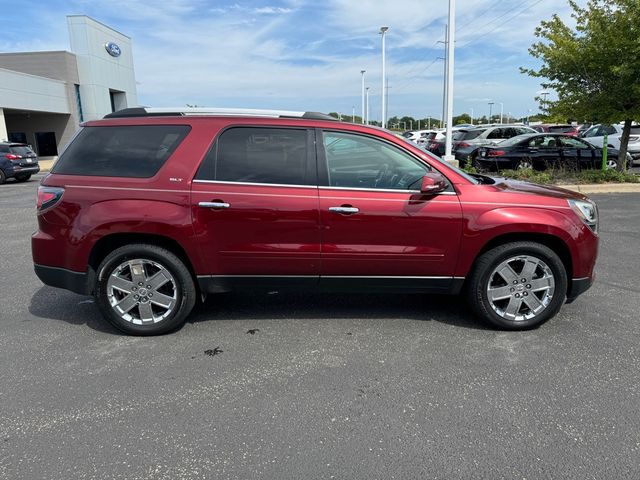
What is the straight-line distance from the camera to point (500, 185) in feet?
13.9

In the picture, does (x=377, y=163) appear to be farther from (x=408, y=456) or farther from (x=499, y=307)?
(x=408, y=456)

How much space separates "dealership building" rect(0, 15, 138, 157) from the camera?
1430 inches

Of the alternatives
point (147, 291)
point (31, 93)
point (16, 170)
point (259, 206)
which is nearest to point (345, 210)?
point (259, 206)

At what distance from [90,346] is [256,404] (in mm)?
1655

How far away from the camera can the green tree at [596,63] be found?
10.9 metres

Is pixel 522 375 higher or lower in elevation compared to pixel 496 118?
lower

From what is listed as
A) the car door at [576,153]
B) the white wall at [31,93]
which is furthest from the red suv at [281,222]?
the white wall at [31,93]

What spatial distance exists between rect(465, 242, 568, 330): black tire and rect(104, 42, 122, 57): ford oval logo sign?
4735 centimetres

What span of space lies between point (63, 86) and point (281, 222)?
41521 mm

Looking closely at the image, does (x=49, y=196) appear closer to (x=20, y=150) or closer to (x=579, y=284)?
(x=579, y=284)

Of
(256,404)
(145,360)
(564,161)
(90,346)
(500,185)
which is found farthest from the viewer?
(564,161)

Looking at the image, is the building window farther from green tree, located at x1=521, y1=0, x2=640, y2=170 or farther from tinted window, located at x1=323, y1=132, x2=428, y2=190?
tinted window, located at x1=323, y1=132, x2=428, y2=190

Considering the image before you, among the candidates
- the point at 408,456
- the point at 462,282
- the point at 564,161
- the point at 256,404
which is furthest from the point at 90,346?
the point at 564,161

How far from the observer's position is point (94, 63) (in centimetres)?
4109
